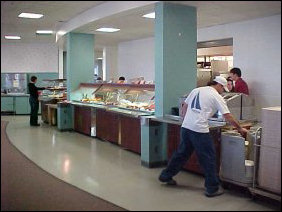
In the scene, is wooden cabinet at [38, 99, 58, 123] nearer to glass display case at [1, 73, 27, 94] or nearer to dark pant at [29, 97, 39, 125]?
dark pant at [29, 97, 39, 125]

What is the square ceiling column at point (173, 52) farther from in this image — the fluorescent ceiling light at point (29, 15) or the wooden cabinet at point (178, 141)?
the fluorescent ceiling light at point (29, 15)

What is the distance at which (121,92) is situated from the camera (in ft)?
23.7

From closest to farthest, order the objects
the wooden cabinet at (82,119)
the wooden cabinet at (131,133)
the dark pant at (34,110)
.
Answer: the wooden cabinet at (131,133) < the wooden cabinet at (82,119) < the dark pant at (34,110)

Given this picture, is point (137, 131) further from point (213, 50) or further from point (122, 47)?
point (122, 47)

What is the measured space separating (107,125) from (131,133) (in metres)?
1.05

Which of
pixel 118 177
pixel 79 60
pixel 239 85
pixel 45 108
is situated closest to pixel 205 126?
pixel 118 177

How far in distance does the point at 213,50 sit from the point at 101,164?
5.32 m

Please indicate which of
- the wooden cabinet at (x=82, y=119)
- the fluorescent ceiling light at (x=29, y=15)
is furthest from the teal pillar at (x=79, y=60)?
the fluorescent ceiling light at (x=29, y=15)

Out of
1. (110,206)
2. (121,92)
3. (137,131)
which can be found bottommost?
(110,206)

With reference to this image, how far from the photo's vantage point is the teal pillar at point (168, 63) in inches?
198

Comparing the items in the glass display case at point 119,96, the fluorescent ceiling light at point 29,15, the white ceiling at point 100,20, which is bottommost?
the glass display case at point 119,96

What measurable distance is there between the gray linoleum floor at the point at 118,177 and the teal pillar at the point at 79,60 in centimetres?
187

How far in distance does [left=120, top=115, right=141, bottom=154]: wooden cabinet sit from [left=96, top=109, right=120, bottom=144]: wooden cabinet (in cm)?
26

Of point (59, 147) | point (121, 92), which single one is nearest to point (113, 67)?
point (121, 92)
